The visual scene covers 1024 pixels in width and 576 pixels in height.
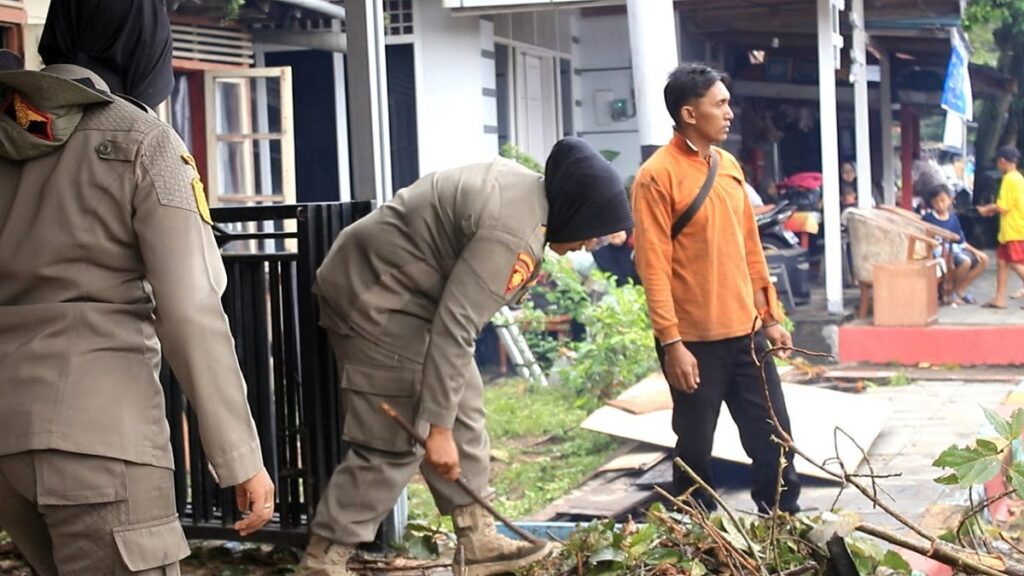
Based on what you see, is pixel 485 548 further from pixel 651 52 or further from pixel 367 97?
pixel 651 52

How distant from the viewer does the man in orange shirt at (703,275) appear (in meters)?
5.27

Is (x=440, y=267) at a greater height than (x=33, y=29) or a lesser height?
lesser

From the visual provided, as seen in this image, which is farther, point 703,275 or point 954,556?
point 703,275

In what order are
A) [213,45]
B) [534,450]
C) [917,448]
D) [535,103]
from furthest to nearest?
[535,103]
[213,45]
[534,450]
[917,448]

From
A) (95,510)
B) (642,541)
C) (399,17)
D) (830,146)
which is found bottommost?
(642,541)

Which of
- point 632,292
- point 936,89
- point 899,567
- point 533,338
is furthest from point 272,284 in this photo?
point 936,89

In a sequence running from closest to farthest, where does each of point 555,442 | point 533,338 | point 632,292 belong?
point 555,442, point 632,292, point 533,338

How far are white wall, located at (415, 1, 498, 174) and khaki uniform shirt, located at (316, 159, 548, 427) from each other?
28.0 feet

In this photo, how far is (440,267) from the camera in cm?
432

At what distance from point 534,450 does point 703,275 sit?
3.54m

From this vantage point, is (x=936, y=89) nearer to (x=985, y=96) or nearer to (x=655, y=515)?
(x=985, y=96)

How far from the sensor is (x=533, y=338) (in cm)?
1104

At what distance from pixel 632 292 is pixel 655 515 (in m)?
5.63

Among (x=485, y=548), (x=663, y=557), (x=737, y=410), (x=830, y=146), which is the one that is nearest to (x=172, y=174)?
(x=663, y=557)
